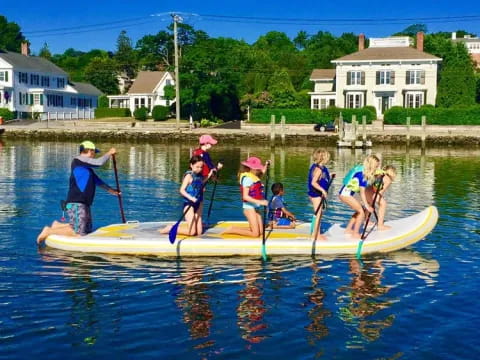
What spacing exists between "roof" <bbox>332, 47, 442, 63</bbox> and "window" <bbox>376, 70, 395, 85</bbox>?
64.2 inches

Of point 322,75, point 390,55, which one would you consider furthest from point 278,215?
point 322,75

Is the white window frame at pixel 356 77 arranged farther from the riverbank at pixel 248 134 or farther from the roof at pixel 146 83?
the roof at pixel 146 83

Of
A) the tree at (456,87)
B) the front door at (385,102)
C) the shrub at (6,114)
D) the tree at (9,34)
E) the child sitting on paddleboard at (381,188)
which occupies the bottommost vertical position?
the child sitting on paddleboard at (381,188)

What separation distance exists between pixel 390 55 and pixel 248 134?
26869 mm

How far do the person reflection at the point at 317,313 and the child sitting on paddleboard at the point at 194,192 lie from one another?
306 centimetres

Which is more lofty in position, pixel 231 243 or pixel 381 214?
pixel 381 214

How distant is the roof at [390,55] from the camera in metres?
80.8

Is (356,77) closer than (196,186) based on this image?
No

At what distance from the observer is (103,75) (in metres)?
117

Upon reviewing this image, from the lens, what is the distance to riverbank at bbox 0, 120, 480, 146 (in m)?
60.7

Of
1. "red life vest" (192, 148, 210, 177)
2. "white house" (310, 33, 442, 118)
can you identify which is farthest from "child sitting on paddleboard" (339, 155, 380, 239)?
"white house" (310, 33, 442, 118)

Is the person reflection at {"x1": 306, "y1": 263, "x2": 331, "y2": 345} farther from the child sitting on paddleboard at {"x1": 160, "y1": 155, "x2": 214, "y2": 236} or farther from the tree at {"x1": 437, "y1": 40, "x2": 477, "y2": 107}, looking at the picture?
the tree at {"x1": 437, "y1": 40, "x2": 477, "y2": 107}

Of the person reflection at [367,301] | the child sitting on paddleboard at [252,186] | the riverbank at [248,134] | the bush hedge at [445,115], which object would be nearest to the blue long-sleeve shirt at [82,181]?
the child sitting on paddleboard at [252,186]

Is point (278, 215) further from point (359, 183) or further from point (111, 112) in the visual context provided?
point (111, 112)
